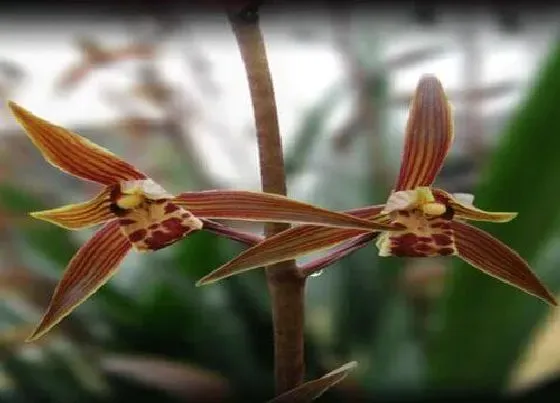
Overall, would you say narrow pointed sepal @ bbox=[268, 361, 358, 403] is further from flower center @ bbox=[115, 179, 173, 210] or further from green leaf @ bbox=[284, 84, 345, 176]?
green leaf @ bbox=[284, 84, 345, 176]

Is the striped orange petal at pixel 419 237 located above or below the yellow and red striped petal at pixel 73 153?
below

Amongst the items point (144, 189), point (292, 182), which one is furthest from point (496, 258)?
point (292, 182)

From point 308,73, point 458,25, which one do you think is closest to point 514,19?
point 458,25

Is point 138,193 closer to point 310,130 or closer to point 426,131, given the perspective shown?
point 426,131

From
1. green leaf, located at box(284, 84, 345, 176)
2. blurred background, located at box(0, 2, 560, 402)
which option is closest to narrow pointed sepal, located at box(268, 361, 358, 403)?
blurred background, located at box(0, 2, 560, 402)

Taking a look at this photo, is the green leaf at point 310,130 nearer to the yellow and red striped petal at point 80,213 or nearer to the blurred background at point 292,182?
the blurred background at point 292,182

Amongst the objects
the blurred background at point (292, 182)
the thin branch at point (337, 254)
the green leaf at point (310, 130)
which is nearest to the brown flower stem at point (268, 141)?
the thin branch at point (337, 254)

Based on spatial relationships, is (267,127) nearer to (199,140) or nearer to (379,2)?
(379,2)
